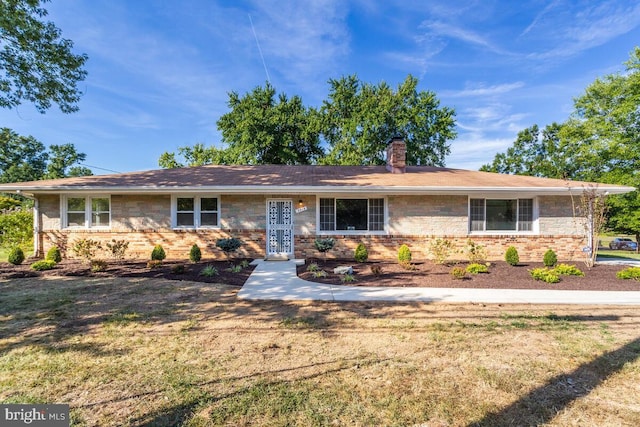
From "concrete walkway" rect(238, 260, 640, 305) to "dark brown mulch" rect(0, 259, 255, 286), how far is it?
98cm

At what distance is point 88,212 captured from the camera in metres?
10.8

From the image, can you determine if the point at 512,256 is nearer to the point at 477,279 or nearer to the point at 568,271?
the point at 568,271

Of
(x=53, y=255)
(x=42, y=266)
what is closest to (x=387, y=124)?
(x=53, y=255)

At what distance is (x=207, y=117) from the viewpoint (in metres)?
24.7

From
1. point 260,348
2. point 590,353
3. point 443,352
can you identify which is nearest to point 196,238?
point 260,348

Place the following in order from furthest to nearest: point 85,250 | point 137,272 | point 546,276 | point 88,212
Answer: point 88,212
point 85,250
point 137,272
point 546,276

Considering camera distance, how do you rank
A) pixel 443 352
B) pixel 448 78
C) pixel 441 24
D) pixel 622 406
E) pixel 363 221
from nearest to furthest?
pixel 622 406, pixel 443 352, pixel 363 221, pixel 441 24, pixel 448 78

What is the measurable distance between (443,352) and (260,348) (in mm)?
2412

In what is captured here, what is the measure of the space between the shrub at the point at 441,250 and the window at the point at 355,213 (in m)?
1.97

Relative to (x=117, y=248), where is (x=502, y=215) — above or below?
above

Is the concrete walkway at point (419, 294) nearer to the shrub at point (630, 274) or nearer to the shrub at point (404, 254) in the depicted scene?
the shrub at point (630, 274)

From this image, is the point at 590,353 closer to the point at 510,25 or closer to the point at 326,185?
the point at 326,185

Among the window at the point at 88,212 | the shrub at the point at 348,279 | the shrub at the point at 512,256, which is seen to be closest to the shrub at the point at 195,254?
the window at the point at 88,212

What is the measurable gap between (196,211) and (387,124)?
1825cm
